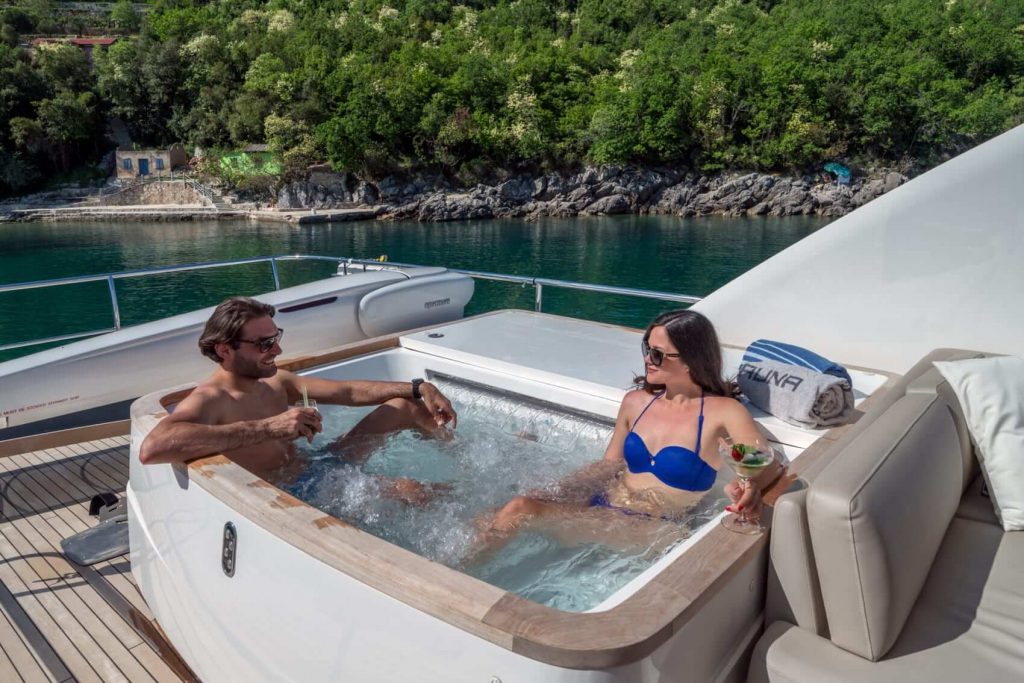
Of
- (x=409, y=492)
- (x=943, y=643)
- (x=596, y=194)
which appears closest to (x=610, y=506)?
(x=409, y=492)

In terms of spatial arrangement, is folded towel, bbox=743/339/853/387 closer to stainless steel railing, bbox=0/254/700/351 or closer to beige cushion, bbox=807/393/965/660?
beige cushion, bbox=807/393/965/660

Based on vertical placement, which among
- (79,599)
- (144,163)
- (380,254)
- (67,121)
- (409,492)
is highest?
(67,121)

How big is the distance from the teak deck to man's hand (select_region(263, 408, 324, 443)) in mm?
638

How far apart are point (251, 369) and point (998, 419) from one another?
6.04 feet

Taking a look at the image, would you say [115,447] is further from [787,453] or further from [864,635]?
[864,635]

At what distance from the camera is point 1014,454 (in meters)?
1.52

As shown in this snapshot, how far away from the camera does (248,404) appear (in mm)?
1857

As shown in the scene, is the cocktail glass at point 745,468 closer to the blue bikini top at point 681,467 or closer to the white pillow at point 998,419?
the blue bikini top at point 681,467

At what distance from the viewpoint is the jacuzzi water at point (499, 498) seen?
Answer: 166cm

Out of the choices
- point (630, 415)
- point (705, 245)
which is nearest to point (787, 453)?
point (630, 415)

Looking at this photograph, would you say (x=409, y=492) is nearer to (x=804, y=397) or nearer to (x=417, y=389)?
(x=417, y=389)

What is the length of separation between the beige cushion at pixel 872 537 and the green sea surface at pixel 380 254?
9113 millimetres

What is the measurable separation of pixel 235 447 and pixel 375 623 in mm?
731

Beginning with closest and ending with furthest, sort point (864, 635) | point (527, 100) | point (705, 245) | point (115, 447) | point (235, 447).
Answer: point (864, 635) < point (235, 447) < point (115, 447) < point (705, 245) < point (527, 100)
